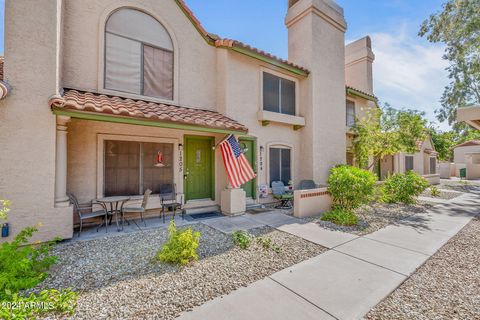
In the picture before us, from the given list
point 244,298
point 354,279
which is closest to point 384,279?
point 354,279

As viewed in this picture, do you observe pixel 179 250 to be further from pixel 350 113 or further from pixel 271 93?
pixel 350 113

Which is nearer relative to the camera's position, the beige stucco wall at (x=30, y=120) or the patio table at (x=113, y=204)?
the beige stucco wall at (x=30, y=120)

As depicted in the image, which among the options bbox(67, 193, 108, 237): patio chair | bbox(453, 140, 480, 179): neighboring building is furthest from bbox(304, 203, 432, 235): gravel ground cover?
bbox(453, 140, 480, 179): neighboring building

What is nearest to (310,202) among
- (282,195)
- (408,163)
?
(282,195)

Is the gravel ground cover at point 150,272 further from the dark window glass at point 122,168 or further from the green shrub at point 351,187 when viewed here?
the green shrub at point 351,187

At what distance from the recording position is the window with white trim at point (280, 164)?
974 cm

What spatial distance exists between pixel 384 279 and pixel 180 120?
19.5ft

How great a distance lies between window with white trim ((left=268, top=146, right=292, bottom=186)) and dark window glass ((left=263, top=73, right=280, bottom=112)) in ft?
6.11

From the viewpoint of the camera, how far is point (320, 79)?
1048 centimetres

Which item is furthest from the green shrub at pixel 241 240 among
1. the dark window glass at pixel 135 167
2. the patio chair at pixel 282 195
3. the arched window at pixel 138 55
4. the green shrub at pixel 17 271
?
the arched window at pixel 138 55

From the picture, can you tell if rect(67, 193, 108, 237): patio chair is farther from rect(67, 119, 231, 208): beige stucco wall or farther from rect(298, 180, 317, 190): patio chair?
rect(298, 180, 317, 190): patio chair

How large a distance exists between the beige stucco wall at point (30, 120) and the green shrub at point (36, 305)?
247 centimetres

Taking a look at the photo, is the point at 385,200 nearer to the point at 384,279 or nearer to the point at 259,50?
the point at 384,279

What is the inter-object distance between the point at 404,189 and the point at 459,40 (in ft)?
53.8
